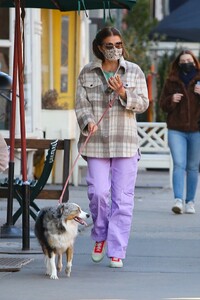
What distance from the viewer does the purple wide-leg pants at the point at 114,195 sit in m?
9.23

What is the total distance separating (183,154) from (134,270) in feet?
14.7

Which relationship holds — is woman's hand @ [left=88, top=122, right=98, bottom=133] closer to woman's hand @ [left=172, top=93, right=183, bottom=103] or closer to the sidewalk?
the sidewalk

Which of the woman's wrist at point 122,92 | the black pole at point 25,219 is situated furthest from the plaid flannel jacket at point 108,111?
the black pole at point 25,219

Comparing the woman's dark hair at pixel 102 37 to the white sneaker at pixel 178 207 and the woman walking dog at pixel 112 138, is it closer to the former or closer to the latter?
the woman walking dog at pixel 112 138

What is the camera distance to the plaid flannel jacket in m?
9.23

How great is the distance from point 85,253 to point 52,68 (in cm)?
866

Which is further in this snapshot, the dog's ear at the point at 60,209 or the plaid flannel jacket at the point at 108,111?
the plaid flannel jacket at the point at 108,111

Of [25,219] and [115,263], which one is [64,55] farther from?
[115,263]

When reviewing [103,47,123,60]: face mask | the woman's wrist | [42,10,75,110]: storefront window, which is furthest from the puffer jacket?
[42,10,75,110]: storefront window

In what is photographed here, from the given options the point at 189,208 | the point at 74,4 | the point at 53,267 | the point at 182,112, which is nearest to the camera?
the point at 53,267

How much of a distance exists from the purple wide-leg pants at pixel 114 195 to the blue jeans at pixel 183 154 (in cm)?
415

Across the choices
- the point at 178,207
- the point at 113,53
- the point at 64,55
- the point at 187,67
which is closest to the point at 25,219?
the point at 113,53

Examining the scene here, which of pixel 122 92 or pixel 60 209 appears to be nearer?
pixel 60 209

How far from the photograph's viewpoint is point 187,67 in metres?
13.4
